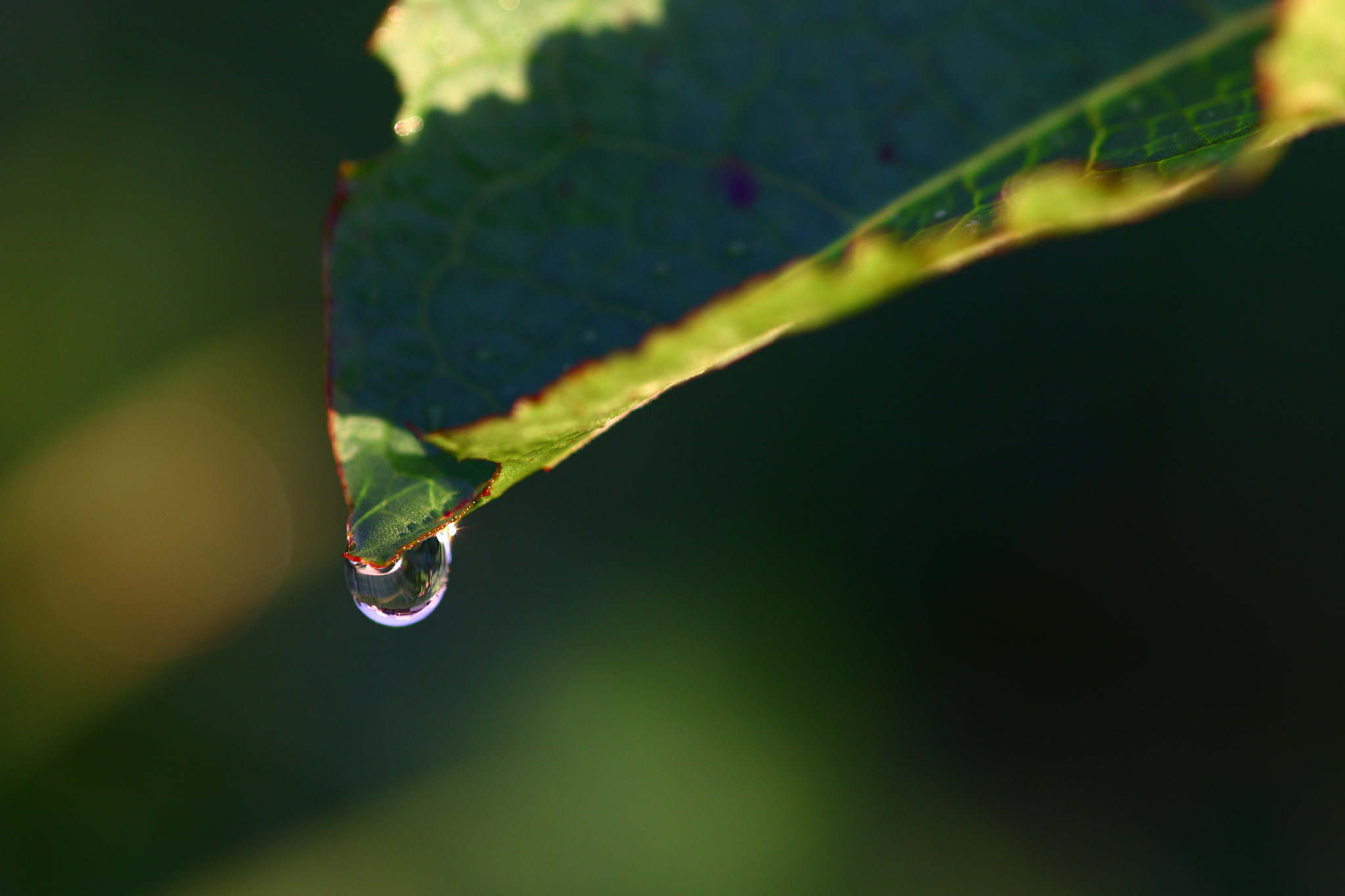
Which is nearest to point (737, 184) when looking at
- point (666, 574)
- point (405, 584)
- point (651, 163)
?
point (651, 163)

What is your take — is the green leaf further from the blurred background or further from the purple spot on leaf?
the blurred background

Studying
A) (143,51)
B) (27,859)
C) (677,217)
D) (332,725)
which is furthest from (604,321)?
(143,51)

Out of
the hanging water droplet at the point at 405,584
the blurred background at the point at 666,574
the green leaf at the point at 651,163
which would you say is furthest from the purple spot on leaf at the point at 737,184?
the blurred background at the point at 666,574

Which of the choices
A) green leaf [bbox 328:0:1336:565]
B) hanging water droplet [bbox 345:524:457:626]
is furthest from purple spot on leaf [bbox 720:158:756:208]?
hanging water droplet [bbox 345:524:457:626]

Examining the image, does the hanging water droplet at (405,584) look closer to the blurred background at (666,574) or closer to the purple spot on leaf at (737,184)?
the purple spot on leaf at (737,184)

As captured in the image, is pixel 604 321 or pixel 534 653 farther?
pixel 534 653

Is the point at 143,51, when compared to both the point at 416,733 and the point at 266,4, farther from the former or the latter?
the point at 416,733
